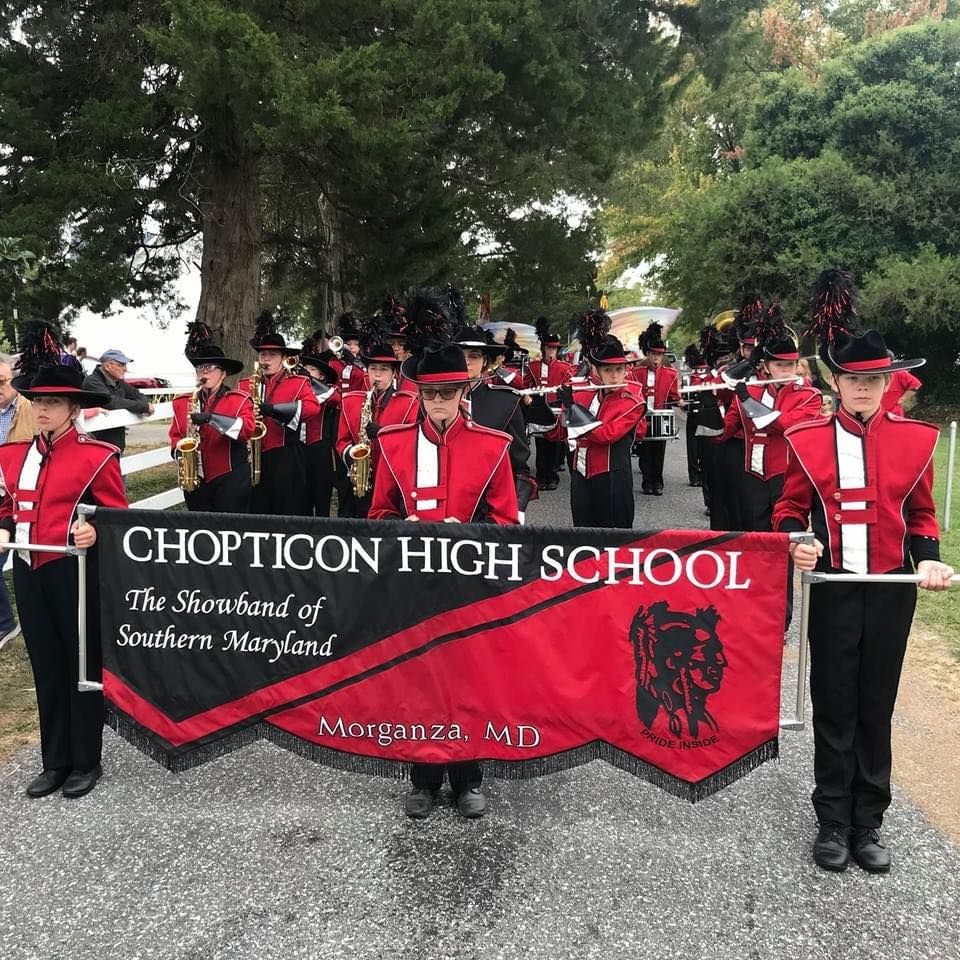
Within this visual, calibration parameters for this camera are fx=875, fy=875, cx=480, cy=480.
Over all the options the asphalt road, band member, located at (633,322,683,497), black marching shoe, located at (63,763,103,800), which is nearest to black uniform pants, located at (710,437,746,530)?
the asphalt road

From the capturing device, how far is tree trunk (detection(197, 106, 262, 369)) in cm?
1323

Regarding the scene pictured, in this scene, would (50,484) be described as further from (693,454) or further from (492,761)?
(693,454)

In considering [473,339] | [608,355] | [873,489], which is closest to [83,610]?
[473,339]

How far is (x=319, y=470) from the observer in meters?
8.96

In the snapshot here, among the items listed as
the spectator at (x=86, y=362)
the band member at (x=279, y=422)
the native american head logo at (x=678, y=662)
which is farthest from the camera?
the spectator at (x=86, y=362)

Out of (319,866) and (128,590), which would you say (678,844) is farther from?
(128,590)

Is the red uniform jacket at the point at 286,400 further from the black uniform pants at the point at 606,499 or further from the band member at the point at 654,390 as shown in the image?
the band member at the point at 654,390

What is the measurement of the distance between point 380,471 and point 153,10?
1099cm

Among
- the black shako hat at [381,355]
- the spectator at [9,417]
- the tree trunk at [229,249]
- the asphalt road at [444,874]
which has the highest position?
the tree trunk at [229,249]

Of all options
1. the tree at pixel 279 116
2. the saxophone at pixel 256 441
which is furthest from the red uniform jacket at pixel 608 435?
the tree at pixel 279 116

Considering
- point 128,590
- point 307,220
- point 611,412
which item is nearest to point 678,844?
point 128,590

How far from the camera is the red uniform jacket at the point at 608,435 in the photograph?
684 cm

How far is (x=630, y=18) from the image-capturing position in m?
16.1

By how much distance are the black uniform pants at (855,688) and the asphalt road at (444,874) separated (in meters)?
0.26
